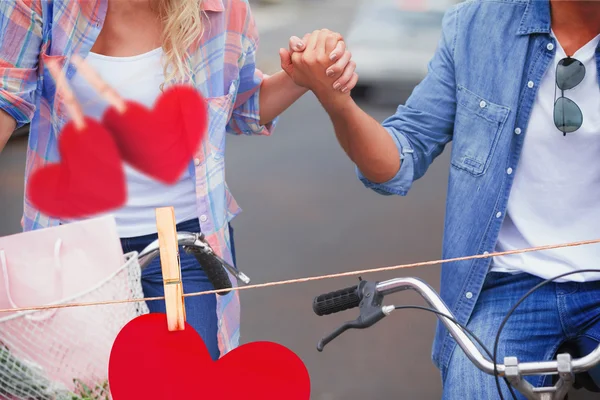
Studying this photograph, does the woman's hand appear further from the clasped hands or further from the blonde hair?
the blonde hair

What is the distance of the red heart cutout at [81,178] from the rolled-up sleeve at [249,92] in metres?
0.31

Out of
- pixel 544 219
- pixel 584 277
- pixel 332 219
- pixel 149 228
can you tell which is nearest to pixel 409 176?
pixel 544 219

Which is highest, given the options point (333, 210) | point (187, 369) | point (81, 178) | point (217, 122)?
point (217, 122)

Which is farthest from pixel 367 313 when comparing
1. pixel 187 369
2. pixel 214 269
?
pixel 214 269

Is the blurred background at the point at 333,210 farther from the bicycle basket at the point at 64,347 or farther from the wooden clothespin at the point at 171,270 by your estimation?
the wooden clothespin at the point at 171,270

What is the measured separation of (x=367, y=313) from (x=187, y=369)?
11.4 inches

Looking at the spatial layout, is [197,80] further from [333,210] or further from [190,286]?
[333,210]

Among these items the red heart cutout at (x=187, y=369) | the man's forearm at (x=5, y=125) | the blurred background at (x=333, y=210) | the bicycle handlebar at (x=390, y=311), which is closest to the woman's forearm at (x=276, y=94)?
the man's forearm at (x=5, y=125)

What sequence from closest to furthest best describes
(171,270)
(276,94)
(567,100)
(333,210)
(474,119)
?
(171,270) → (567,100) → (474,119) → (276,94) → (333,210)

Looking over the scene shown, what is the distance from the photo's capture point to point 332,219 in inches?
164

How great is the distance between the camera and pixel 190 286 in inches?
74.2

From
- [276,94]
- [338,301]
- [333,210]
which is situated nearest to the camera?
[338,301]

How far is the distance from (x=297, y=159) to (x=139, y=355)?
315cm

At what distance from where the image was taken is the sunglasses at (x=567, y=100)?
1.63 metres
